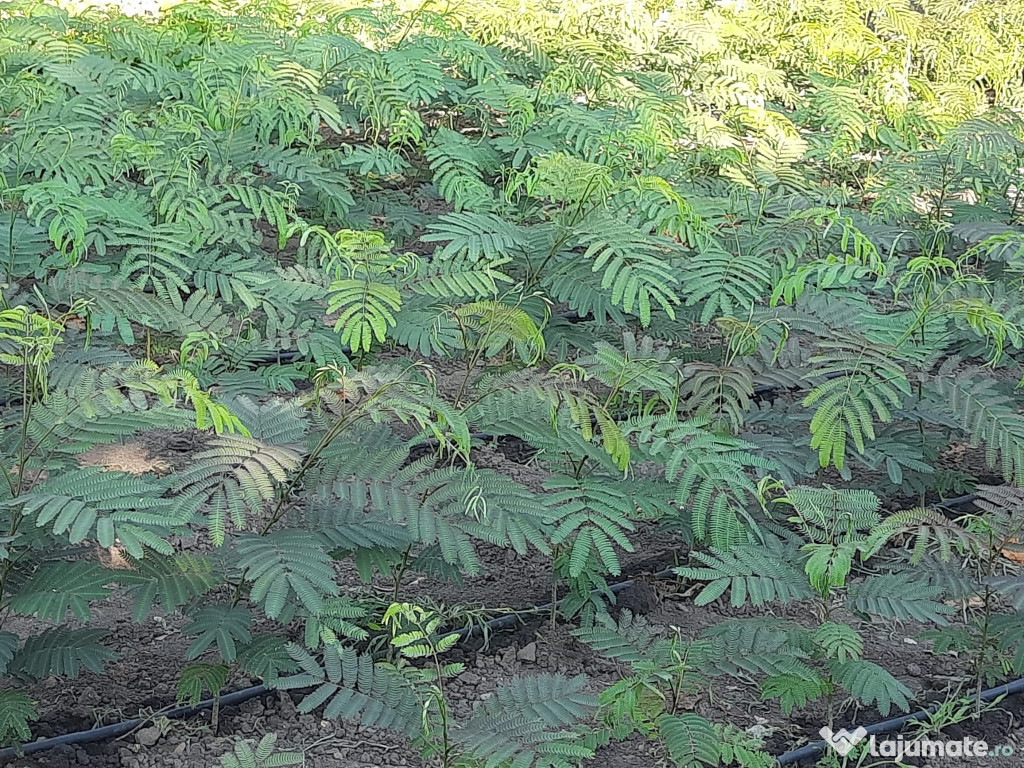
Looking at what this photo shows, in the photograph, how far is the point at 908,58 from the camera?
670 centimetres

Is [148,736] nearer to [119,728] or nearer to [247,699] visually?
[119,728]

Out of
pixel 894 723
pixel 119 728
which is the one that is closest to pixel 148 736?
pixel 119 728

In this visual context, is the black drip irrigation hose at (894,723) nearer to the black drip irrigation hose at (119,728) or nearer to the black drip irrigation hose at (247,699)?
the black drip irrigation hose at (247,699)

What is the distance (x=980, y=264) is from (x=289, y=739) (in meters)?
3.95

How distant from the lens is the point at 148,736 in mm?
2805

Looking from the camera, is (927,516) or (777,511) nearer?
(927,516)

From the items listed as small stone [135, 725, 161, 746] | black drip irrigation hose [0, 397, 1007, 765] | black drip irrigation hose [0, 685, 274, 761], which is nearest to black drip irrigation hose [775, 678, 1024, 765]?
black drip irrigation hose [0, 397, 1007, 765]

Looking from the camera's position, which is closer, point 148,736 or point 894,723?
point 148,736

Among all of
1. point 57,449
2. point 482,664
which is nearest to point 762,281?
point 482,664

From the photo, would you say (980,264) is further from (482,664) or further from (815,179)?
(482,664)

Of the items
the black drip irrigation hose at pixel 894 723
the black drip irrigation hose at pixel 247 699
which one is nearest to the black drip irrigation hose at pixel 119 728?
the black drip irrigation hose at pixel 247 699

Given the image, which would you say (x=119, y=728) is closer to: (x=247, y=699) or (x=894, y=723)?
(x=247, y=699)

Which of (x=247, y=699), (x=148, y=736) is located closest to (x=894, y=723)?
(x=247, y=699)

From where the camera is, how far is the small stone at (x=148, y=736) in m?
2.79
